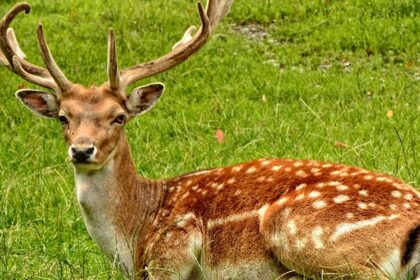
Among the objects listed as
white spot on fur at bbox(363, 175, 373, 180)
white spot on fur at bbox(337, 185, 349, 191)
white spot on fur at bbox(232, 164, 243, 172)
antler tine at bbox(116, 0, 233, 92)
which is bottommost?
white spot on fur at bbox(232, 164, 243, 172)

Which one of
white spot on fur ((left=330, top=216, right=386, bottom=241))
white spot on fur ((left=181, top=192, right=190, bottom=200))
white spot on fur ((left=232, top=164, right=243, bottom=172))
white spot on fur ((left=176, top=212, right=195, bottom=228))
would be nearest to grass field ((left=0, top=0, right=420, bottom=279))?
white spot on fur ((left=176, top=212, right=195, bottom=228))

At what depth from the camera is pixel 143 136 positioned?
10773mm

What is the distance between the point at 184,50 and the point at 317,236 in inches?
71.4

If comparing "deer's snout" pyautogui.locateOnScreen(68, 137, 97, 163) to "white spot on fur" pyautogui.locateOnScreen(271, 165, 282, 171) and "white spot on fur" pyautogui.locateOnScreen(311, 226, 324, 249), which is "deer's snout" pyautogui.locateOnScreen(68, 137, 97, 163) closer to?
"white spot on fur" pyautogui.locateOnScreen(271, 165, 282, 171)

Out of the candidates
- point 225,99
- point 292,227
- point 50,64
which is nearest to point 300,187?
point 292,227

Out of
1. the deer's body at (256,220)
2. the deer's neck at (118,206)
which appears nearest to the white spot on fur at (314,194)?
the deer's body at (256,220)

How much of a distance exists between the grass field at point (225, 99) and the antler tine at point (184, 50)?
1.12 meters

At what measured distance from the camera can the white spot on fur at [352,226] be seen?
5828mm

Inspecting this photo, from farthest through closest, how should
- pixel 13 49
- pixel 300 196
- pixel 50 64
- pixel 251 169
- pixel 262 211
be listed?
1. pixel 13 49
2. pixel 50 64
3. pixel 251 169
4. pixel 262 211
5. pixel 300 196

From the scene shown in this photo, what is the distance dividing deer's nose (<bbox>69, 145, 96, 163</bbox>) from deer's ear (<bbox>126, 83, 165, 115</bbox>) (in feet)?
2.20

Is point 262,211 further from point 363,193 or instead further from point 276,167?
point 363,193

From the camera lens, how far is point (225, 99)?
12055 mm

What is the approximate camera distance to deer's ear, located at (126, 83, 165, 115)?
6867mm

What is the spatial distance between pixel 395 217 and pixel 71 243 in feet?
8.39
